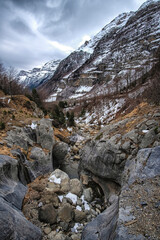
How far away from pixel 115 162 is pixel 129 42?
5033 inches

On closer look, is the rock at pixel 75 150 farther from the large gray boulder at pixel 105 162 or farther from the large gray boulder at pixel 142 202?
the large gray boulder at pixel 142 202

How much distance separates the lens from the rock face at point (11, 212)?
11.5 ft

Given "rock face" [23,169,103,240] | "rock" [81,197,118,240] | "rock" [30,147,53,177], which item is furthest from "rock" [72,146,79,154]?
"rock" [81,197,118,240]

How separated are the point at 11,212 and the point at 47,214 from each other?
8.15ft

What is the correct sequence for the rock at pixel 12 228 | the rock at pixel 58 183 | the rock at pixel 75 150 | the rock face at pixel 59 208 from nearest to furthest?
the rock at pixel 12 228 < the rock face at pixel 59 208 < the rock at pixel 58 183 < the rock at pixel 75 150

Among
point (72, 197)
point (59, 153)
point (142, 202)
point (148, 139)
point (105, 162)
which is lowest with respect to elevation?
point (59, 153)

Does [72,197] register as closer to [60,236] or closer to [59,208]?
[59,208]

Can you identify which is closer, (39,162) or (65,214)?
(65,214)

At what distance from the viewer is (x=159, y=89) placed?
29.1 feet

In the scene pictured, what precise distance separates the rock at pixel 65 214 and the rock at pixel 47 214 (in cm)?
31

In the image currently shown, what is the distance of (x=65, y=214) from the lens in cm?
623

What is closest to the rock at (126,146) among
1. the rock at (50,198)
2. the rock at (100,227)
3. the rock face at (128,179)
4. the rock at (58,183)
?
the rock face at (128,179)

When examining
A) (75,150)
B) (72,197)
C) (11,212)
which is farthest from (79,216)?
(75,150)

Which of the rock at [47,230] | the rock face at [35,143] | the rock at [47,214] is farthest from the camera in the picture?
the rock face at [35,143]
